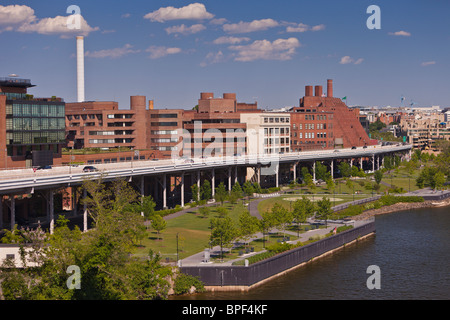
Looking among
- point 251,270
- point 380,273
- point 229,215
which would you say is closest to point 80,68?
point 229,215

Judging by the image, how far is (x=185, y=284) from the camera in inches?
2197

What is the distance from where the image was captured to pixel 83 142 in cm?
14550

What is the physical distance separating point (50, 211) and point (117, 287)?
29.7 m

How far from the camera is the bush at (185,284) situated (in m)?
55.5

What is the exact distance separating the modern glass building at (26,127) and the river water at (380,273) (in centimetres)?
4872

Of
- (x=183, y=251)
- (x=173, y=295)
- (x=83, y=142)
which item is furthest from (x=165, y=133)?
(x=173, y=295)

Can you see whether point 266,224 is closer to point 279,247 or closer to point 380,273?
point 279,247

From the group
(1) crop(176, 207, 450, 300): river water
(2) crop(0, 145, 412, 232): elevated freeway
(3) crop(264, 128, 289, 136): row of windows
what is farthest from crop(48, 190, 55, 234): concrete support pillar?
(3) crop(264, 128, 289, 136): row of windows

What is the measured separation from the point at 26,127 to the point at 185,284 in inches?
1937

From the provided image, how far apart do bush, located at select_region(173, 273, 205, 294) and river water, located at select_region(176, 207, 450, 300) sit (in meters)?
0.87

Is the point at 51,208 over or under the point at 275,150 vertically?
under

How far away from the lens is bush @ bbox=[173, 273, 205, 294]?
55531 mm

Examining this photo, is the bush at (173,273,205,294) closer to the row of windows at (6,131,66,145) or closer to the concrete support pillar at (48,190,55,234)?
the concrete support pillar at (48,190,55,234)
